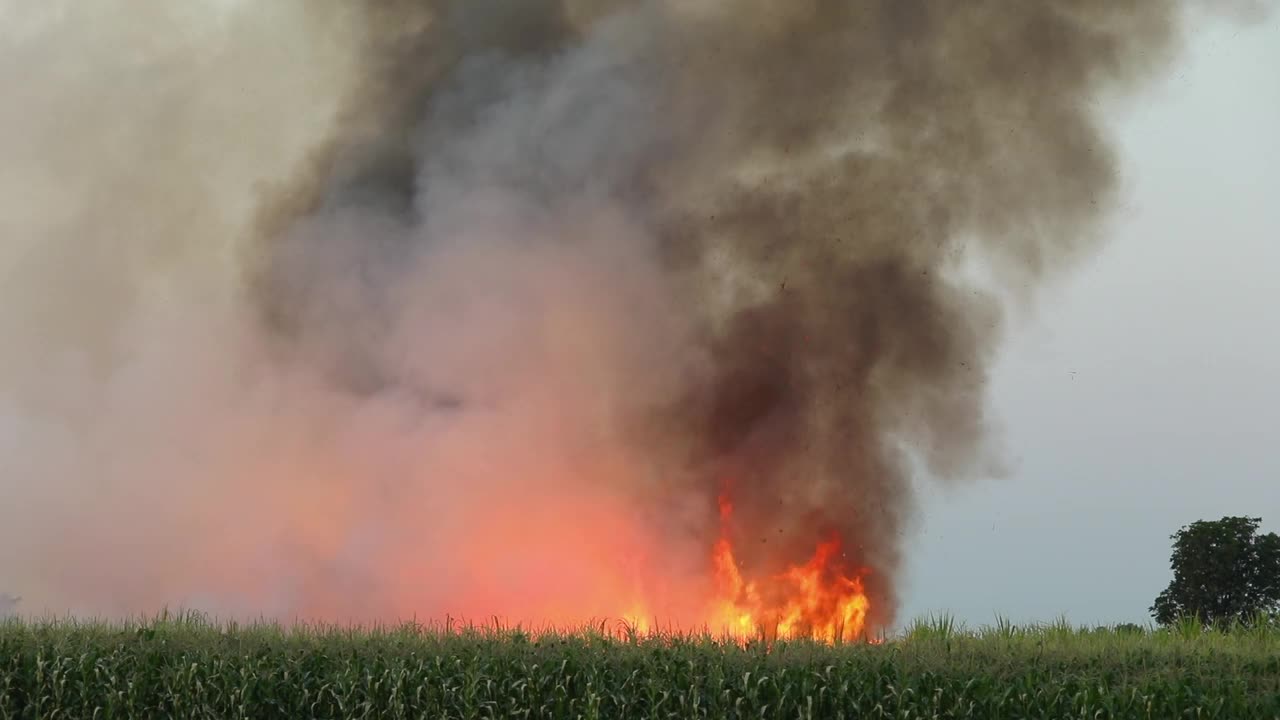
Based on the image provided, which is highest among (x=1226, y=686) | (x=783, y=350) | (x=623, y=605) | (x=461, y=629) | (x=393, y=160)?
(x=393, y=160)

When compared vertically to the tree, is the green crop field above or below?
below

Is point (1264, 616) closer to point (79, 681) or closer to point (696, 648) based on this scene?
point (696, 648)

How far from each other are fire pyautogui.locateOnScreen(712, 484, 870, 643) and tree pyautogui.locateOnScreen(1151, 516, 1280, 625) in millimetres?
13599

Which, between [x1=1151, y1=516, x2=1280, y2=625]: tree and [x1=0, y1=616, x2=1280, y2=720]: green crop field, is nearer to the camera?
[x1=0, y1=616, x2=1280, y2=720]: green crop field

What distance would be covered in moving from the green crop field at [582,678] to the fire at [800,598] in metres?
9.28

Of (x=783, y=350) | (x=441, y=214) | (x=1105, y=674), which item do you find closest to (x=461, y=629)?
(x=1105, y=674)

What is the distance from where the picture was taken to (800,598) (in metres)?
33.6

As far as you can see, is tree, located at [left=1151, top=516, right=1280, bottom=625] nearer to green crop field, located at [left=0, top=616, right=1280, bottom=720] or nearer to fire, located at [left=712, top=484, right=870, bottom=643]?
fire, located at [left=712, top=484, right=870, bottom=643]

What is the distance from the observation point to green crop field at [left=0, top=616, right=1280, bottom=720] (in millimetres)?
20422

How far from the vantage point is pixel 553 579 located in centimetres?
3878

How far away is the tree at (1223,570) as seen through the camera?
135ft

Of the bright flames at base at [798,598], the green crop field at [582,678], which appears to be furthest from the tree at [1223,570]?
the green crop field at [582,678]

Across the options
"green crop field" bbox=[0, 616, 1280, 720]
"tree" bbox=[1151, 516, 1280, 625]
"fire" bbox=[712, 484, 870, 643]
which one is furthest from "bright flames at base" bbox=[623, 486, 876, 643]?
"tree" bbox=[1151, 516, 1280, 625]

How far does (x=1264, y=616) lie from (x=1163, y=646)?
5.86 metres
